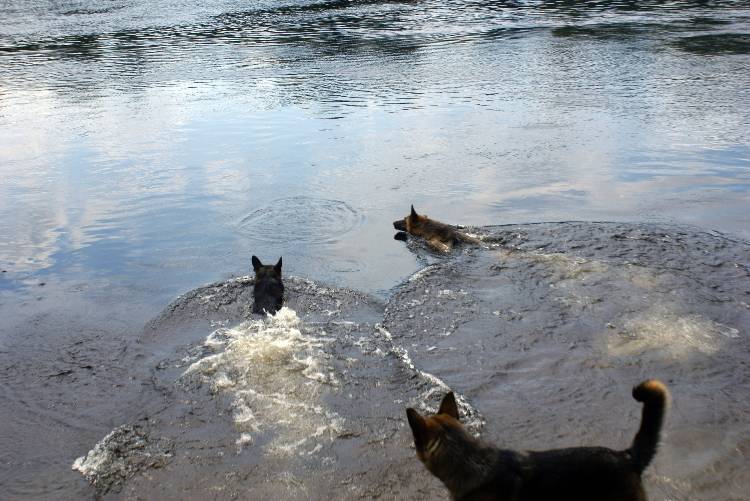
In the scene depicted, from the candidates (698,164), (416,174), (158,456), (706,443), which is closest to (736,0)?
(698,164)

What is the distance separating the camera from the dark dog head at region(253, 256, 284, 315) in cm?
720

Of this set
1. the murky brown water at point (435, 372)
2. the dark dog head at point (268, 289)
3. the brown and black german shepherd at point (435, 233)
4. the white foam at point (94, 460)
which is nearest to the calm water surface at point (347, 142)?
the brown and black german shepherd at point (435, 233)

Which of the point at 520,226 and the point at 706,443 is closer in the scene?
the point at 706,443

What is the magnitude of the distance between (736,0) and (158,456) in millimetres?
28938

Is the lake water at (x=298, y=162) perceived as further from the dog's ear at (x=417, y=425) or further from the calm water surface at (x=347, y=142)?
the dog's ear at (x=417, y=425)

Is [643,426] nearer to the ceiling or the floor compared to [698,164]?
nearer to the ceiling

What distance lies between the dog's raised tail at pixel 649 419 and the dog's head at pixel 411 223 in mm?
A: 5505

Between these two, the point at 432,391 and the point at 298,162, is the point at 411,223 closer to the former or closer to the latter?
the point at 298,162

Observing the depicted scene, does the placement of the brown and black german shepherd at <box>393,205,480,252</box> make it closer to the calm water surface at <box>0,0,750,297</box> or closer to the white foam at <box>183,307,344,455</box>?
the calm water surface at <box>0,0,750,297</box>

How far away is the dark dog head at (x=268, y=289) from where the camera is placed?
720cm

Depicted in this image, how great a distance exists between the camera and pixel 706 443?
4.98m

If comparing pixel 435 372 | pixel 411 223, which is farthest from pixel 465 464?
pixel 411 223

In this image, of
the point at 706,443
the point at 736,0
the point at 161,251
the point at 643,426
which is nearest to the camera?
the point at 643,426

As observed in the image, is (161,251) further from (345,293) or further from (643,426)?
(643,426)
